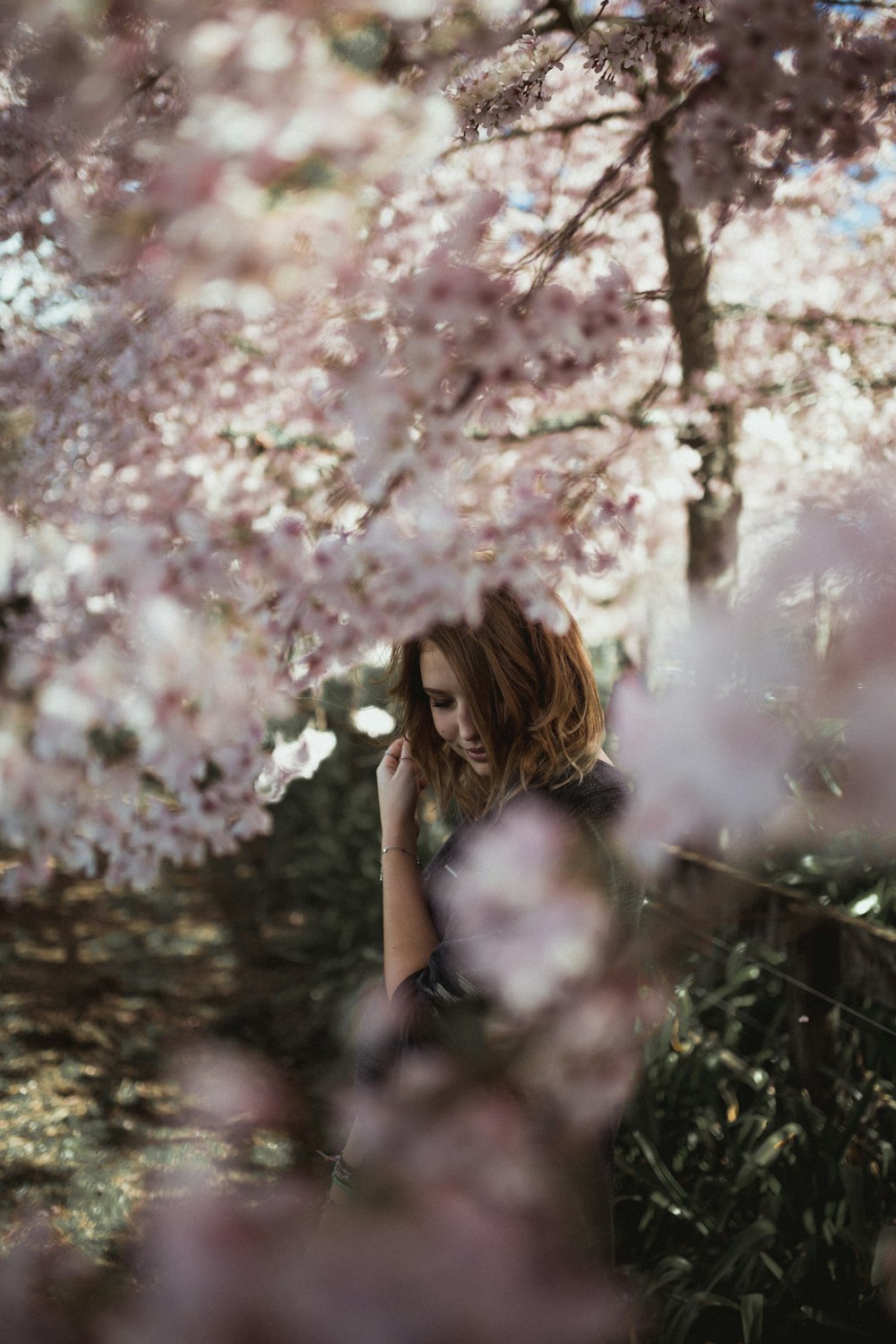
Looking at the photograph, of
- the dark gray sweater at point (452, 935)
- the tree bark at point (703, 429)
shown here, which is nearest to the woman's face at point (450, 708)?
the dark gray sweater at point (452, 935)

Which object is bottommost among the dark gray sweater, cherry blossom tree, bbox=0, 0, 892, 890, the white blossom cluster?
the dark gray sweater

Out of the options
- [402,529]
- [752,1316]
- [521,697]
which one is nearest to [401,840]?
[521,697]

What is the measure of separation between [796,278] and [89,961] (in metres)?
4.81

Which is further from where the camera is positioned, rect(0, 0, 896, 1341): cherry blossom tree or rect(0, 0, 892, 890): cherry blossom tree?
rect(0, 0, 892, 890): cherry blossom tree

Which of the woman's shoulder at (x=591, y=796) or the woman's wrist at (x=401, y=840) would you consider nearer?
the woman's shoulder at (x=591, y=796)

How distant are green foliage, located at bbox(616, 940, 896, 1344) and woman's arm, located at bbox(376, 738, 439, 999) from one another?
0.73 m

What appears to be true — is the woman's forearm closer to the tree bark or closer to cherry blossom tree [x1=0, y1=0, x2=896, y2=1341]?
cherry blossom tree [x1=0, y1=0, x2=896, y2=1341]

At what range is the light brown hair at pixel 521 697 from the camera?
4.42 feet

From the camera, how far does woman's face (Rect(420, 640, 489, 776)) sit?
4.55 feet

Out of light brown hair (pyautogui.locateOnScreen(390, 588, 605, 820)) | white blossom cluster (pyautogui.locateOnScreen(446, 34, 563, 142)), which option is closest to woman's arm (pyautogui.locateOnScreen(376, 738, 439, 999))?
light brown hair (pyautogui.locateOnScreen(390, 588, 605, 820))

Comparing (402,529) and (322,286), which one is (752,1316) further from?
(322,286)

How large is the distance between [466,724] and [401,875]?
30cm

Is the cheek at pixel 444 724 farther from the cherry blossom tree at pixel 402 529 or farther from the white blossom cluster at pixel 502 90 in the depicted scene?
the white blossom cluster at pixel 502 90

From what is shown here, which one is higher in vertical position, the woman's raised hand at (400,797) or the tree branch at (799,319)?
the tree branch at (799,319)
